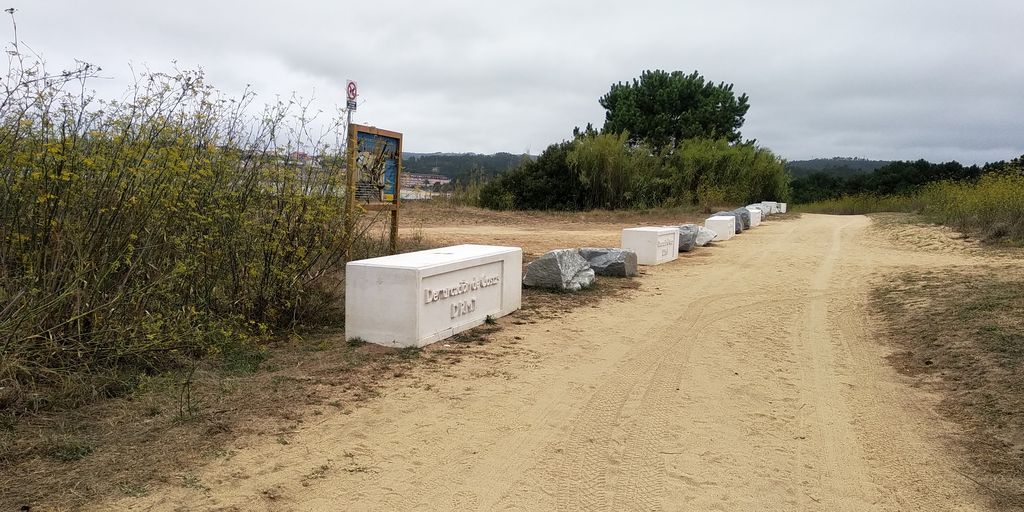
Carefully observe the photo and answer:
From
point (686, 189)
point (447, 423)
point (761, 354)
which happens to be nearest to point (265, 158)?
point (447, 423)

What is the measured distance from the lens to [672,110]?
42.1m

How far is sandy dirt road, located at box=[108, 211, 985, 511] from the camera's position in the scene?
3.38 meters

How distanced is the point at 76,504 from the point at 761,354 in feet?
17.0

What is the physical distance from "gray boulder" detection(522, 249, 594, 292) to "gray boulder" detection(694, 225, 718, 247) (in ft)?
22.1

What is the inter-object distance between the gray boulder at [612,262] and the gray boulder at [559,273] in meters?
1.08

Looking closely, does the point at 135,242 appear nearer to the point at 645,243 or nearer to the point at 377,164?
the point at 377,164

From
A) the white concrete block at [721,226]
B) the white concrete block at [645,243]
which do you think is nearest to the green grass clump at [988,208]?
the white concrete block at [721,226]

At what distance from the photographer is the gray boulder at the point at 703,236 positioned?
53.0 ft

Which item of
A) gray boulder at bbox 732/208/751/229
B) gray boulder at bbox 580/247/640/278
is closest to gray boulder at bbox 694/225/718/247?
gray boulder at bbox 732/208/751/229

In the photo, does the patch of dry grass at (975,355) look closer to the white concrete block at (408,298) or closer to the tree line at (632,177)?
the white concrete block at (408,298)

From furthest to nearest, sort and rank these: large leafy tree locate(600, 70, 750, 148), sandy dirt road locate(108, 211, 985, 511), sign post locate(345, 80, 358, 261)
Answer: large leafy tree locate(600, 70, 750, 148) < sign post locate(345, 80, 358, 261) < sandy dirt road locate(108, 211, 985, 511)

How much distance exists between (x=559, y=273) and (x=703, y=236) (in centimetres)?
804

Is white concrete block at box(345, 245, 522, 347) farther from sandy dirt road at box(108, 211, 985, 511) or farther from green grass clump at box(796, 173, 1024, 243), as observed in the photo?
green grass clump at box(796, 173, 1024, 243)

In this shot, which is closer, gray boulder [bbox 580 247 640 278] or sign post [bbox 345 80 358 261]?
sign post [bbox 345 80 358 261]
